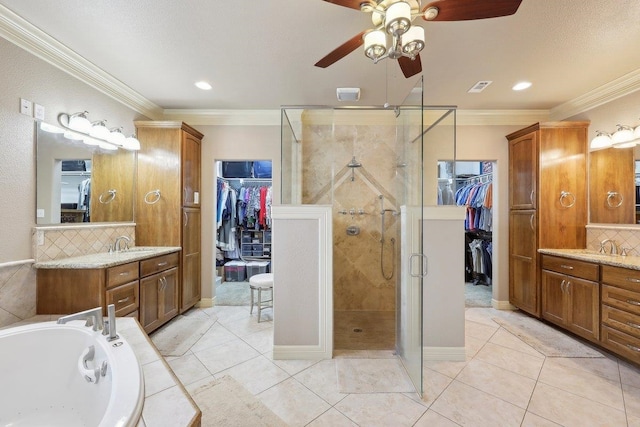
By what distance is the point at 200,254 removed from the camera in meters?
3.46

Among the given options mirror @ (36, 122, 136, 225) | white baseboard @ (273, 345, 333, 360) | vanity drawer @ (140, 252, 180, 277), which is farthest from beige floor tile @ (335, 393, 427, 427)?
mirror @ (36, 122, 136, 225)

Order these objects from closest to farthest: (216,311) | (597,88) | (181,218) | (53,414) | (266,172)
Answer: (53,414), (597,88), (181,218), (216,311), (266,172)

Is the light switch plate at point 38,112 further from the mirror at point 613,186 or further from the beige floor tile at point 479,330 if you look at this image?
the mirror at point 613,186

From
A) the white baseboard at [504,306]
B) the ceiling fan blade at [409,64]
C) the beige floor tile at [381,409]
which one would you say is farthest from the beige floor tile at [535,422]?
the ceiling fan blade at [409,64]

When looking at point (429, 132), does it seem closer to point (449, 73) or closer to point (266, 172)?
point (449, 73)

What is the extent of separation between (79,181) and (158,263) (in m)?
1.04

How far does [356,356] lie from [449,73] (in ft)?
9.16

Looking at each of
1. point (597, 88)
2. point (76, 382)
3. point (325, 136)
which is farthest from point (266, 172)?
point (597, 88)

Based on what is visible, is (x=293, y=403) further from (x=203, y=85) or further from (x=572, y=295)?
(x=203, y=85)

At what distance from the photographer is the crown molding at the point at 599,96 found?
98.7 inches

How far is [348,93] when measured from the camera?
114 inches

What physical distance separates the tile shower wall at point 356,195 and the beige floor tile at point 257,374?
4.74ft

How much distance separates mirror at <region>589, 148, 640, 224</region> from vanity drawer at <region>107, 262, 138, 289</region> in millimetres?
4792

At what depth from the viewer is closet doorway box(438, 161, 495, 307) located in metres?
4.11
